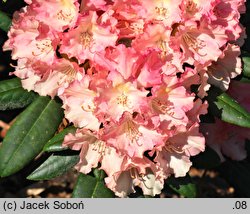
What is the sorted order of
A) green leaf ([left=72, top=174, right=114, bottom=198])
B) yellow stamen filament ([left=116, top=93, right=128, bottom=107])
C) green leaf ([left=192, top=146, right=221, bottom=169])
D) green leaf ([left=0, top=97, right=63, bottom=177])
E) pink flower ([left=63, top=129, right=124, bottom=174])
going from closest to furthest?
yellow stamen filament ([left=116, top=93, right=128, bottom=107]) < pink flower ([left=63, top=129, right=124, bottom=174]) < green leaf ([left=0, top=97, right=63, bottom=177]) < green leaf ([left=72, top=174, right=114, bottom=198]) < green leaf ([left=192, top=146, right=221, bottom=169])

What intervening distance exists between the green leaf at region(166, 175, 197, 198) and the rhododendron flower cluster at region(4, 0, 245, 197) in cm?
15

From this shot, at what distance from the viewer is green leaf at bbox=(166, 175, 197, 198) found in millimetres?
1901

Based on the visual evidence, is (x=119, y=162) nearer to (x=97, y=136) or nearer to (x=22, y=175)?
(x=97, y=136)

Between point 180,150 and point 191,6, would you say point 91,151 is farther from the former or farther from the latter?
point 191,6

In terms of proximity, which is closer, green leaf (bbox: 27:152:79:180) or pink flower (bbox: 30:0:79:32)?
pink flower (bbox: 30:0:79:32)

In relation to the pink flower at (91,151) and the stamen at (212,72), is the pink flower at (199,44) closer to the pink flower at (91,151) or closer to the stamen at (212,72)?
the stamen at (212,72)

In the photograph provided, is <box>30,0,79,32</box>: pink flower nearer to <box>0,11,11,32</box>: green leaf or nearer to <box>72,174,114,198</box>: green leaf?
<box>0,11,11,32</box>: green leaf

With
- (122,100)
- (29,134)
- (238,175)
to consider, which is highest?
(122,100)

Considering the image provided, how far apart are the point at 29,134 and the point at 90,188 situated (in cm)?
25

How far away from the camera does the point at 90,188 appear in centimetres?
188

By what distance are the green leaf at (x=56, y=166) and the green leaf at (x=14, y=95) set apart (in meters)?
0.19

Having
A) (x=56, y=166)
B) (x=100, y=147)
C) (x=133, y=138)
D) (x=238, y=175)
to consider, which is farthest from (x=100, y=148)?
(x=238, y=175)

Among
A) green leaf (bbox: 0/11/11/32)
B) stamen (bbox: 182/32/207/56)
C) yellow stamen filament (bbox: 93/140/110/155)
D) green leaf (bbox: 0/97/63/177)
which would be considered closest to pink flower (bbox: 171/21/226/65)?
stamen (bbox: 182/32/207/56)
